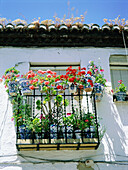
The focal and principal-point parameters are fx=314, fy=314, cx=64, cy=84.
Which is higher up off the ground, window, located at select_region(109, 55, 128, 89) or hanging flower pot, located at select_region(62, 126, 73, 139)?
window, located at select_region(109, 55, 128, 89)

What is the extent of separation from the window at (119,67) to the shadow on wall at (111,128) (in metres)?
0.88

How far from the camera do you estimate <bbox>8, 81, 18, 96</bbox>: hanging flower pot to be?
7.44 meters

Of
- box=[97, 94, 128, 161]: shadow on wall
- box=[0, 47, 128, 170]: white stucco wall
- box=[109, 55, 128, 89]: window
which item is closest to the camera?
box=[0, 47, 128, 170]: white stucco wall

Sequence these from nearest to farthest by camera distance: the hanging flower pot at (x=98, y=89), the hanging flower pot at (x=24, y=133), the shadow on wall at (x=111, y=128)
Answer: the hanging flower pot at (x=24, y=133) < the shadow on wall at (x=111, y=128) < the hanging flower pot at (x=98, y=89)

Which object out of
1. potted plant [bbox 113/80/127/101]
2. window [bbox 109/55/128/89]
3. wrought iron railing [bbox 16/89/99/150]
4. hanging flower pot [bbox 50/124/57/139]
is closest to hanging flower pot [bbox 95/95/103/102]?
potted plant [bbox 113/80/127/101]

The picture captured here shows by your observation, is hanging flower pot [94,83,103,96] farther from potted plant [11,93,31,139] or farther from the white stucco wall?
potted plant [11,93,31,139]

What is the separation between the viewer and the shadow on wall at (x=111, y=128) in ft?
23.3

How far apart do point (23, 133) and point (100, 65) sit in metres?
2.95

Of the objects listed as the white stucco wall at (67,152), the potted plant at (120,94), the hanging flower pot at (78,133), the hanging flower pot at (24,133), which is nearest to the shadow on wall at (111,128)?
the white stucco wall at (67,152)

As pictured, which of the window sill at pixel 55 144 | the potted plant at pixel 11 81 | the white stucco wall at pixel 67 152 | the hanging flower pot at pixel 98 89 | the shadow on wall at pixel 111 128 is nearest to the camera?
the window sill at pixel 55 144

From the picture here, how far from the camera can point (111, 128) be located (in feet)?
24.3

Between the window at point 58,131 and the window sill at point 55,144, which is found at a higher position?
the window at point 58,131

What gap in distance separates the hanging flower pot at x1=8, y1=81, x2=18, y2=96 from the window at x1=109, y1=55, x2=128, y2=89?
266 centimetres

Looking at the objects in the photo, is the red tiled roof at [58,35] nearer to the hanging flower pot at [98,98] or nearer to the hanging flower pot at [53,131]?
the hanging flower pot at [98,98]
